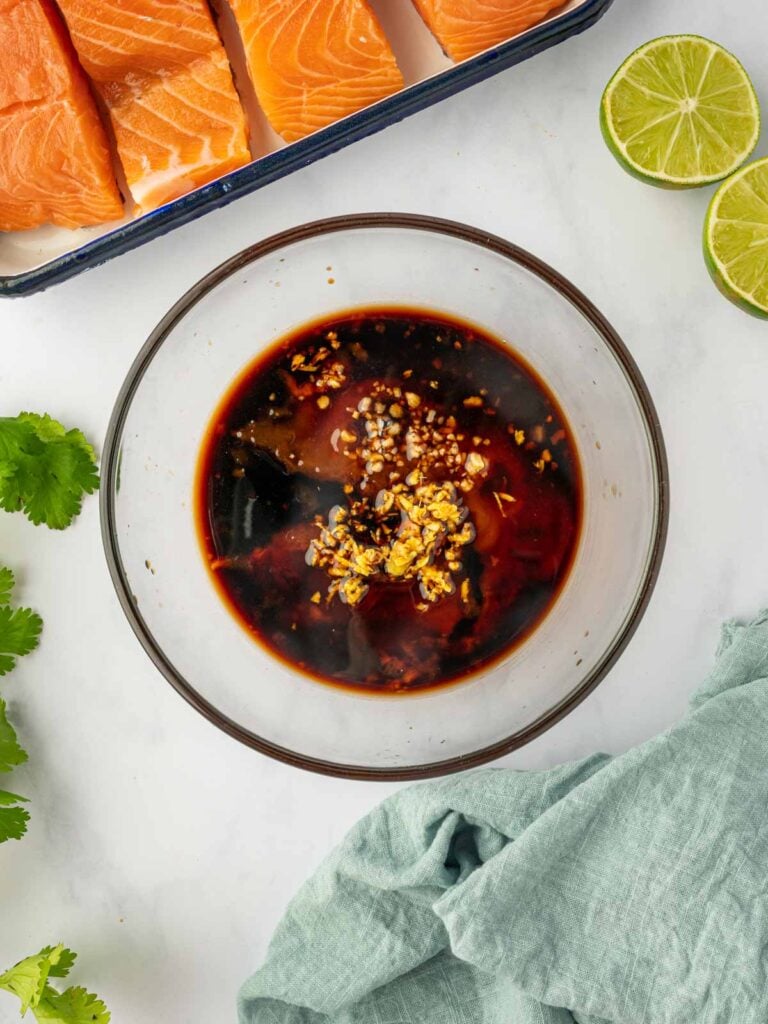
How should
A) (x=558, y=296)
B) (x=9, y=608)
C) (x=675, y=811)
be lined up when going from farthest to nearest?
(x=9, y=608), (x=558, y=296), (x=675, y=811)

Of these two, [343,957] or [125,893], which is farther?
[125,893]

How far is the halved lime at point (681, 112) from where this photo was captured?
5.34 ft

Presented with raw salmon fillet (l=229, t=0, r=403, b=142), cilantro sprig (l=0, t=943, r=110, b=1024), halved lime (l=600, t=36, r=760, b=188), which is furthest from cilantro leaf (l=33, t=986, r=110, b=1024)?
halved lime (l=600, t=36, r=760, b=188)

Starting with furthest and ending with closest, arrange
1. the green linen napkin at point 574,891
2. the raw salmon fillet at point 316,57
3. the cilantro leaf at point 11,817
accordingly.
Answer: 1. the cilantro leaf at point 11,817
2. the raw salmon fillet at point 316,57
3. the green linen napkin at point 574,891

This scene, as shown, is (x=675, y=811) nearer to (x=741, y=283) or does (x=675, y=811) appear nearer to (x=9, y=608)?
(x=741, y=283)

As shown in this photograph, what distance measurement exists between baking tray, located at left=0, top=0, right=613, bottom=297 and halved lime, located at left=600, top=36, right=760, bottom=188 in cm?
14

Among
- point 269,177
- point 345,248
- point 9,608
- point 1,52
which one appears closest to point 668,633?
point 345,248

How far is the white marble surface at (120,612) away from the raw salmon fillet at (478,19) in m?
0.12

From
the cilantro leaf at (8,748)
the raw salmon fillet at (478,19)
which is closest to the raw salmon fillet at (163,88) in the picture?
the raw salmon fillet at (478,19)

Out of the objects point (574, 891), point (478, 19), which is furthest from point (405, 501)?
point (478, 19)

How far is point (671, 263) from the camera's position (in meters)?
1.74

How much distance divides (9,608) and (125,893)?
583 millimetres

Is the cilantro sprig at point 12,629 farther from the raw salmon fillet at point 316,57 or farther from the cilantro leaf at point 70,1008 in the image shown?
the raw salmon fillet at point 316,57

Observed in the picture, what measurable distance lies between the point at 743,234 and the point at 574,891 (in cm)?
113
